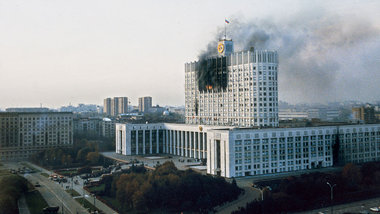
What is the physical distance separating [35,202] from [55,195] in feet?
14.5

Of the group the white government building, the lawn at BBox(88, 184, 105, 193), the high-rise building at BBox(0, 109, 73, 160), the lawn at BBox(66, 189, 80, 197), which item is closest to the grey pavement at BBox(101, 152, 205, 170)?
the white government building

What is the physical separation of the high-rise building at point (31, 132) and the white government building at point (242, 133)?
484 inches

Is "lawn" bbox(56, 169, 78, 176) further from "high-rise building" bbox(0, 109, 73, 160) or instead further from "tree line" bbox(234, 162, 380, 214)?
"tree line" bbox(234, 162, 380, 214)

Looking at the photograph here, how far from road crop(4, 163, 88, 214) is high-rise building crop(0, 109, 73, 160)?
320 inches

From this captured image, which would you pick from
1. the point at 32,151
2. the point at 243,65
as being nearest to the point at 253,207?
the point at 243,65

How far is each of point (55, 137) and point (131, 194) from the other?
45.7m

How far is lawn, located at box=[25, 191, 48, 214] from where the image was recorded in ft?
134

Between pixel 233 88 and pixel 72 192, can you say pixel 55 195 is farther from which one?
pixel 233 88

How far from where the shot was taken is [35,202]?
4406 cm

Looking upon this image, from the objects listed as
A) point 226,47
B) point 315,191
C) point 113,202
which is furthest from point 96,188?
point 226,47

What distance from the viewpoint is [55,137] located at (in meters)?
82.0

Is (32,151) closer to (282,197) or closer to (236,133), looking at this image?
(236,133)

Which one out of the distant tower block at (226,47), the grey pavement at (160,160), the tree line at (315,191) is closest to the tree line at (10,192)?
the tree line at (315,191)

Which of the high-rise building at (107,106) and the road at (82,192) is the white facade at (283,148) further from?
the high-rise building at (107,106)
